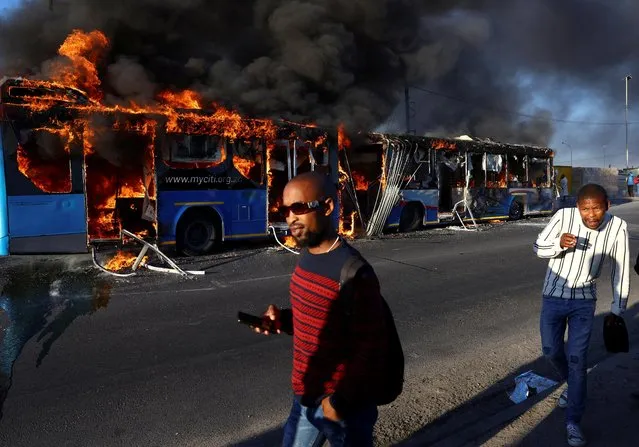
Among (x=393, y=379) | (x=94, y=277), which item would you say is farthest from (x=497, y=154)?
(x=393, y=379)

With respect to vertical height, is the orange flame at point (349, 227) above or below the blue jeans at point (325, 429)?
above

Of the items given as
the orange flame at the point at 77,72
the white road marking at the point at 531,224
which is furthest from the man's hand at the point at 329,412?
the white road marking at the point at 531,224

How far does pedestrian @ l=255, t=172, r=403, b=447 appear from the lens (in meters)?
1.66

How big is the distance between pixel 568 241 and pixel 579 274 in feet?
0.69

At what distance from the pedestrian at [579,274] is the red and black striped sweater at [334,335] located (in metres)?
1.69

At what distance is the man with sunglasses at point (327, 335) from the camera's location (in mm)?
1656

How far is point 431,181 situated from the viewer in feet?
44.6

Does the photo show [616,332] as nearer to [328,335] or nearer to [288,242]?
[328,335]

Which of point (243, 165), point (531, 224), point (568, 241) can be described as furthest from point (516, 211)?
point (568, 241)

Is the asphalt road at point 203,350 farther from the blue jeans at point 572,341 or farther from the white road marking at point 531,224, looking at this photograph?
the white road marking at point 531,224

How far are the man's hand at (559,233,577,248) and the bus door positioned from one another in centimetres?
695

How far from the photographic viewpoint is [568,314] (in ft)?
9.56

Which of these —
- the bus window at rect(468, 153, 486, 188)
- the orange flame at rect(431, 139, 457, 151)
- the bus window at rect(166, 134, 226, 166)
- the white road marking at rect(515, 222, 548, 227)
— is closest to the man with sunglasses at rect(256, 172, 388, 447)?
the bus window at rect(166, 134, 226, 166)

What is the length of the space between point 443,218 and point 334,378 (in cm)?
1310
